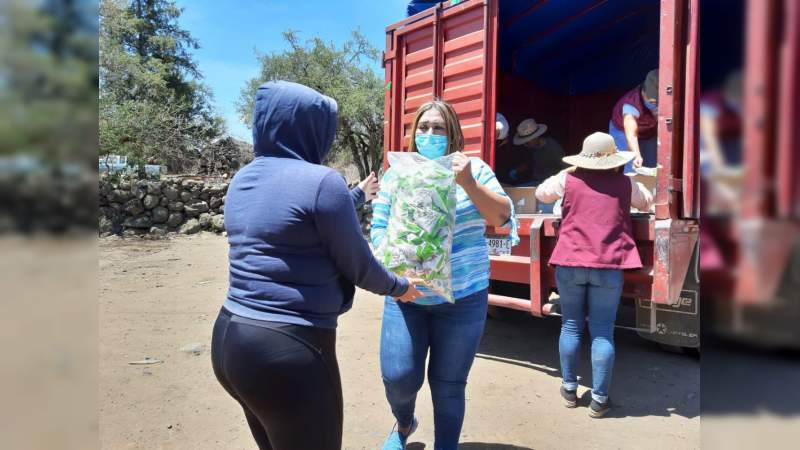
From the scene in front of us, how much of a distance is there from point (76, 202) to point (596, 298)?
2891 mm

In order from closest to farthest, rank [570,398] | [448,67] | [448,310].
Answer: [448,310]
[570,398]
[448,67]

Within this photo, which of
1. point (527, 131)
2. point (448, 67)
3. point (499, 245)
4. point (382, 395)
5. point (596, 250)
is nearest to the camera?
point (596, 250)

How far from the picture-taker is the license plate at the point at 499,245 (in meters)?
3.89

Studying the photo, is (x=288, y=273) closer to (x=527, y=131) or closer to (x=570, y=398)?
(x=570, y=398)

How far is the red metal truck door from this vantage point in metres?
4.12

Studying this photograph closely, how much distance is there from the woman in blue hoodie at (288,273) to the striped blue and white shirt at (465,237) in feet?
1.94

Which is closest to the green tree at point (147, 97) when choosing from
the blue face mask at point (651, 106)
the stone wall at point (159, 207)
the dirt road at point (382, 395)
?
the stone wall at point (159, 207)

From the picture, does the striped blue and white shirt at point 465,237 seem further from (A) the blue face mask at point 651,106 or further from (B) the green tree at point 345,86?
(B) the green tree at point 345,86

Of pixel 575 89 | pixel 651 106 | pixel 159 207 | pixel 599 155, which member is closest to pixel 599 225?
pixel 599 155

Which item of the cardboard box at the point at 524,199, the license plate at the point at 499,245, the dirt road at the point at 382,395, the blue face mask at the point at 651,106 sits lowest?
the dirt road at the point at 382,395

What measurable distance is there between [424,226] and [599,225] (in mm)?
1501

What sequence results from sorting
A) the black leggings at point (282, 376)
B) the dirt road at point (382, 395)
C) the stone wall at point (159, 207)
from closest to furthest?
the black leggings at point (282, 376) < the dirt road at point (382, 395) < the stone wall at point (159, 207)

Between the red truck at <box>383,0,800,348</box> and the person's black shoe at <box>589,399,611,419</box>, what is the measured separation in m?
0.61

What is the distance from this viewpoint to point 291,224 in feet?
4.76
